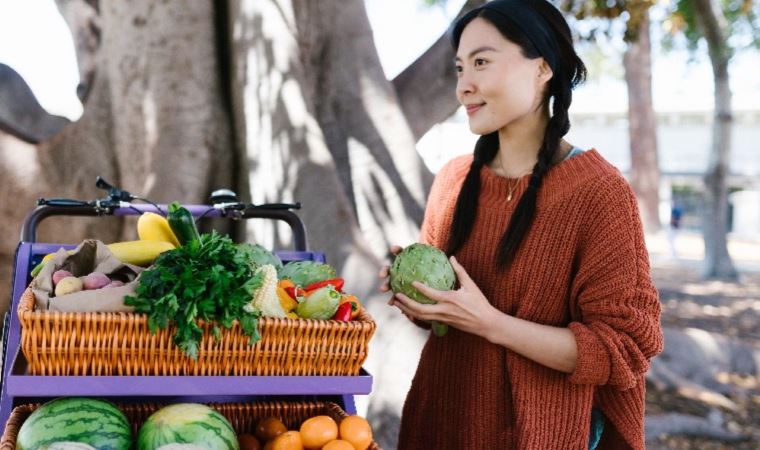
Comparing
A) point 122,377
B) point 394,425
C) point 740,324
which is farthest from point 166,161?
point 740,324

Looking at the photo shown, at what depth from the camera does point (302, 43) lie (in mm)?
4895

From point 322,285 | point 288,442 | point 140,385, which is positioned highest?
point 322,285

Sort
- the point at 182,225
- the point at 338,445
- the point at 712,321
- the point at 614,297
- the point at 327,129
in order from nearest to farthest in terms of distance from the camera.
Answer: the point at 338,445 → the point at 182,225 → the point at 614,297 → the point at 327,129 → the point at 712,321

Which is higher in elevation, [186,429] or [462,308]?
[462,308]

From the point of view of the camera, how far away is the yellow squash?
7.27 feet

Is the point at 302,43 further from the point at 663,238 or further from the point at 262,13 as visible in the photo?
the point at 663,238

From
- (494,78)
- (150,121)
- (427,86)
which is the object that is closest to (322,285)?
(494,78)

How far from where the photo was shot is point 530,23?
2.25 metres

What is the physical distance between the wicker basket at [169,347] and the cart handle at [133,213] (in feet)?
2.53

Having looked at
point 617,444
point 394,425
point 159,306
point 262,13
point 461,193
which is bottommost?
point 394,425

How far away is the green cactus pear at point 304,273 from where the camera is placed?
2.21 m

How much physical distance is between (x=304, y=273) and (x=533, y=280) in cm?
64

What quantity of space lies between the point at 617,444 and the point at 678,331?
5830 mm

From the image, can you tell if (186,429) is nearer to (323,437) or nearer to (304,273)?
(323,437)
